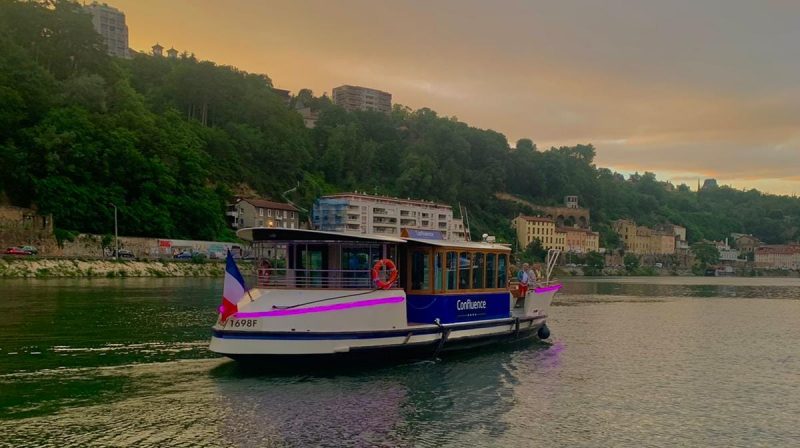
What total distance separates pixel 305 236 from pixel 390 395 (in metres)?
5.64

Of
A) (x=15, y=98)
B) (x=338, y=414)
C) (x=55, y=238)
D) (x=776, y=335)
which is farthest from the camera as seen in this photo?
(x=15, y=98)

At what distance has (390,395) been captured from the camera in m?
16.5

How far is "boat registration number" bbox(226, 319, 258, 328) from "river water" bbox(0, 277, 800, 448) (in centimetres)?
149

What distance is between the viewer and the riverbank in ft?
186

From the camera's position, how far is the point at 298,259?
65.6 feet

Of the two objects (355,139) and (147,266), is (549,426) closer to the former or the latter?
(147,266)

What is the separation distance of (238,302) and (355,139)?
135 m

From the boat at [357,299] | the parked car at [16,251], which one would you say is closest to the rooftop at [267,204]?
the parked car at [16,251]

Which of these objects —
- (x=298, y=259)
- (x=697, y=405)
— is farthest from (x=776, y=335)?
(x=298, y=259)

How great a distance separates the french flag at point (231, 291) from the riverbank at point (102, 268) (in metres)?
47.0

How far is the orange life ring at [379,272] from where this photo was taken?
62.5 feet

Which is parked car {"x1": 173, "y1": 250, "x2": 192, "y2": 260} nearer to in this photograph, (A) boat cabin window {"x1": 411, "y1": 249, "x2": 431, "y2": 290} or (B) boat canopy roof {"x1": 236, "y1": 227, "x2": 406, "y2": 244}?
(B) boat canopy roof {"x1": 236, "y1": 227, "x2": 406, "y2": 244}

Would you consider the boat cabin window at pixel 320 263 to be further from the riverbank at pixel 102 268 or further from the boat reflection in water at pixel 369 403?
the riverbank at pixel 102 268

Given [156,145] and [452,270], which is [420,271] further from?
[156,145]
